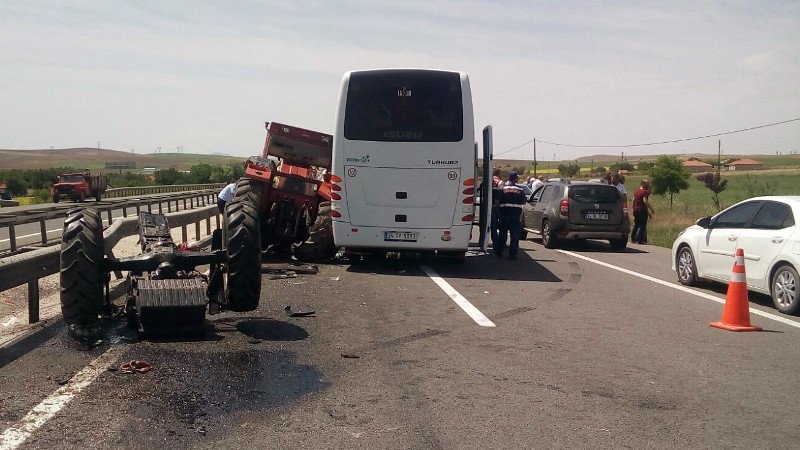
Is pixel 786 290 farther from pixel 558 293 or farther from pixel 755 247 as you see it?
pixel 558 293

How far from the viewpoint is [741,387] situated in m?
6.19

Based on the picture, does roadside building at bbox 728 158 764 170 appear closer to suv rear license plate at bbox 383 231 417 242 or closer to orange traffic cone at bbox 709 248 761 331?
suv rear license plate at bbox 383 231 417 242

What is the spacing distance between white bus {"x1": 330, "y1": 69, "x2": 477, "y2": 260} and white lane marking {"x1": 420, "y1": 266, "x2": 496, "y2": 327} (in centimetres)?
87

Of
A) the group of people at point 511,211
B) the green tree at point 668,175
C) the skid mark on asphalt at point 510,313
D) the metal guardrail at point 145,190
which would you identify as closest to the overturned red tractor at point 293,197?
the group of people at point 511,211

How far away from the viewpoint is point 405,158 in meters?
13.2

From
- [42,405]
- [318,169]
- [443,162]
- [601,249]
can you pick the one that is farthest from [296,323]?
[601,249]

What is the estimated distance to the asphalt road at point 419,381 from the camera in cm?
485

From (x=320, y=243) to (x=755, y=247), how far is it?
295 inches

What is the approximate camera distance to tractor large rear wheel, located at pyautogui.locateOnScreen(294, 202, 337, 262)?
1452cm

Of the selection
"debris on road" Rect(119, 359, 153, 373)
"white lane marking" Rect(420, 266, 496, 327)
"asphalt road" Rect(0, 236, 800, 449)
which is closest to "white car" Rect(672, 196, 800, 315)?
"asphalt road" Rect(0, 236, 800, 449)

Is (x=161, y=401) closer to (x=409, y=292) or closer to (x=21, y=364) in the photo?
(x=21, y=364)

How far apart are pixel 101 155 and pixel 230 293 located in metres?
97.5

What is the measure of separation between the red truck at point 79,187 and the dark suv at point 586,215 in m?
32.7

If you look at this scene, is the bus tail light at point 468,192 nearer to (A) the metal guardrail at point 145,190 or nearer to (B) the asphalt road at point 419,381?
(B) the asphalt road at point 419,381
